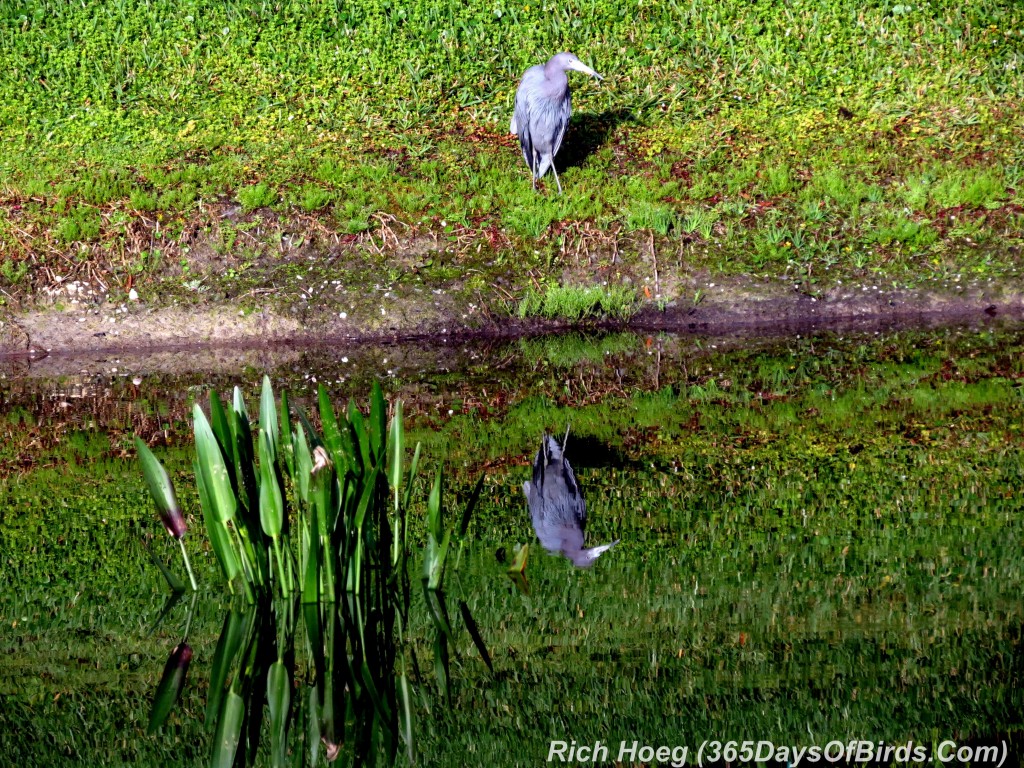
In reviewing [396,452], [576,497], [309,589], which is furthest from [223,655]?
[576,497]

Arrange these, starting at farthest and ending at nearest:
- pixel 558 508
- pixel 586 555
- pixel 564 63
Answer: pixel 564 63 → pixel 558 508 → pixel 586 555

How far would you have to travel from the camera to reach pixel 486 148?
39.6 ft

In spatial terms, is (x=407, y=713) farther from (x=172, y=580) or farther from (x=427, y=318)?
(x=427, y=318)

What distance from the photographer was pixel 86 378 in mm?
9508

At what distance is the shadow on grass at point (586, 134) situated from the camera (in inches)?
467

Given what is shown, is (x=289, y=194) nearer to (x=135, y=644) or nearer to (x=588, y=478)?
(x=588, y=478)

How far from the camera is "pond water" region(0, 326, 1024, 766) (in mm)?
3689

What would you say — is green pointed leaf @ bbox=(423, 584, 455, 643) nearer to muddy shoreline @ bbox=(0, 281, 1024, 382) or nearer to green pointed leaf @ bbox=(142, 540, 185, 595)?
green pointed leaf @ bbox=(142, 540, 185, 595)

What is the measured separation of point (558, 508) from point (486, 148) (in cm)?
690

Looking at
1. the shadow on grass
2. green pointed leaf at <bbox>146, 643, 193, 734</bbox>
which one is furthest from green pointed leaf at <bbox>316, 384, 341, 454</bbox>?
the shadow on grass

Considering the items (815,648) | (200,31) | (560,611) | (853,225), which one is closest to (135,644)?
(560,611)

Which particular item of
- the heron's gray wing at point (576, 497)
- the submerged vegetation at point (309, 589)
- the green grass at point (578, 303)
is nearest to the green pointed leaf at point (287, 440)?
the submerged vegetation at point (309, 589)

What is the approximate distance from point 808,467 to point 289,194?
6366 millimetres

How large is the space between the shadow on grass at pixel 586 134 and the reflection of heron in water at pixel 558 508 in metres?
5.49
